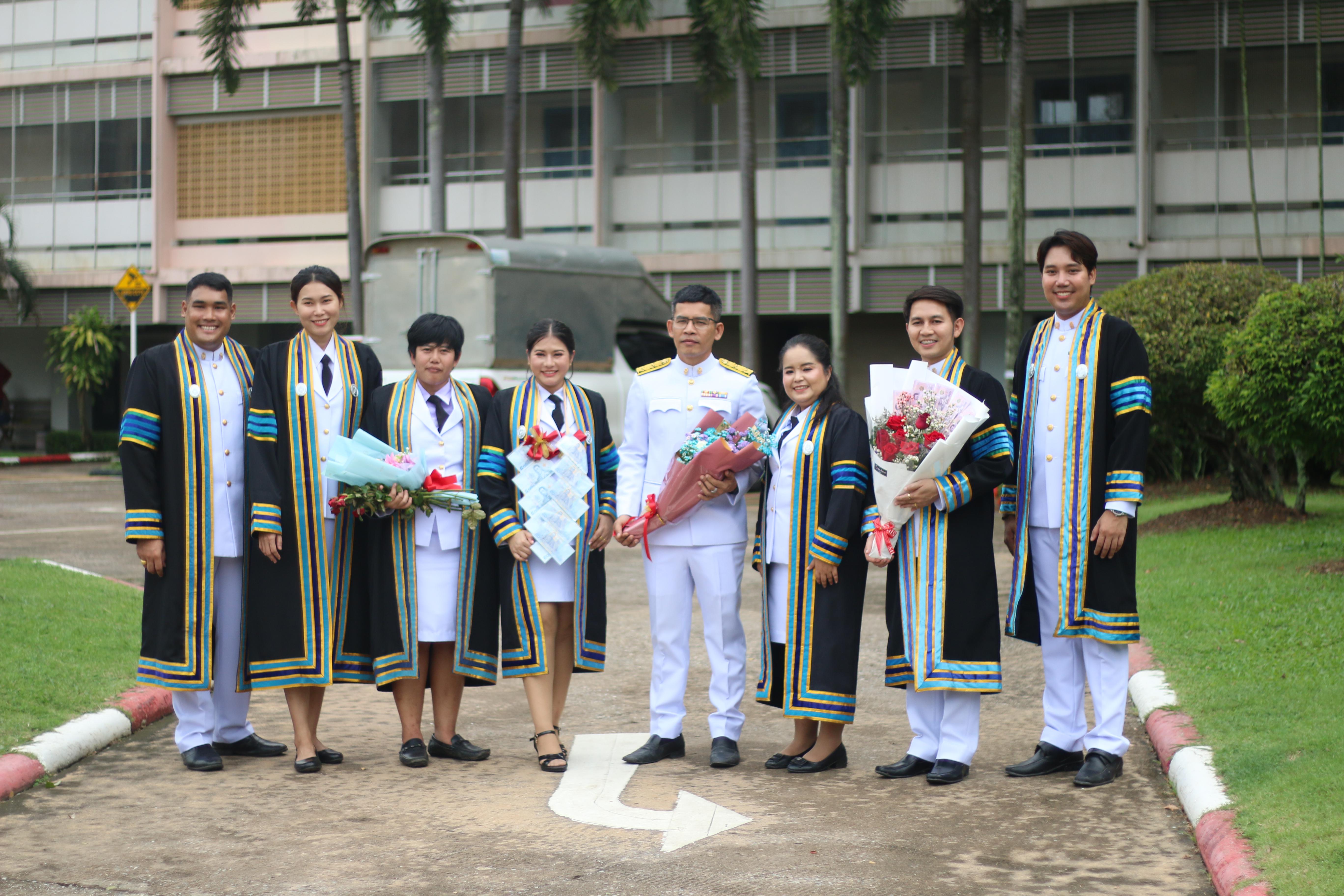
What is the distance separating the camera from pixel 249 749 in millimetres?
6684

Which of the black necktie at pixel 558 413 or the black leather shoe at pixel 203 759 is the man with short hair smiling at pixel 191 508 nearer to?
the black leather shoe at pixel 203 759

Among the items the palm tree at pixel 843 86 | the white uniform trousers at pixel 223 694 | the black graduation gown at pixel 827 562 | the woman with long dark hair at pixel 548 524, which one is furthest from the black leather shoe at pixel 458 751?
the palm tree at pixel 843 86

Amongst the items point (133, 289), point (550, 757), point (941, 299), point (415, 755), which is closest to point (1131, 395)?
point (941, 299)

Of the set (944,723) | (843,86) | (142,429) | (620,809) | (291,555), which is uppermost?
(843,86)

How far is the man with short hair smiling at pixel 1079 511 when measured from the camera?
6004 mm

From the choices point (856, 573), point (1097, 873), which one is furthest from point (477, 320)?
point (1097, 873)

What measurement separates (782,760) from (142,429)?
3213 millimetres

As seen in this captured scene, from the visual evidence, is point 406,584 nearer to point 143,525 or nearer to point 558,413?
point 558,413

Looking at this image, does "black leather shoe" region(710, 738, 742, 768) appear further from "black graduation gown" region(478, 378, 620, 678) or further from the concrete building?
the concrete building

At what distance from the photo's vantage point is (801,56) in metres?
28.4

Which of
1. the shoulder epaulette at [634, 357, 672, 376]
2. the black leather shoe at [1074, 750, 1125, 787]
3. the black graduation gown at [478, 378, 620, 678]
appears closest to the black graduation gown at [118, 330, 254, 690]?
the black graduation gown at [478, 378, 620, 678]

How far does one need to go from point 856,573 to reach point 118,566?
899 centimetres

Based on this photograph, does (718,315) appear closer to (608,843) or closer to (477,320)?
(608,843)

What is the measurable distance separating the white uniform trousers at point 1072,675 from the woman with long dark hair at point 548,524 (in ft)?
6.30
